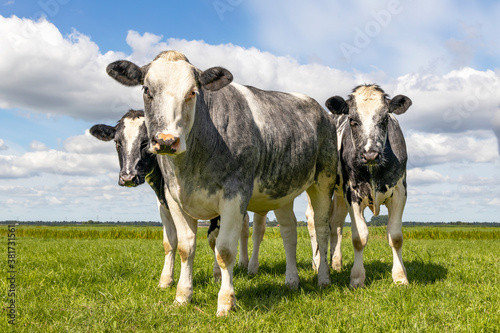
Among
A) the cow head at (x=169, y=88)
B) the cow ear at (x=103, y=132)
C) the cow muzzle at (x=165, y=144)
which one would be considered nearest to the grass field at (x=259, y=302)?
the cow muzzle at (x=165, y=144)

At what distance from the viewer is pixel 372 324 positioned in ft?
14.1

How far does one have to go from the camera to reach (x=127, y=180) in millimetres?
5863

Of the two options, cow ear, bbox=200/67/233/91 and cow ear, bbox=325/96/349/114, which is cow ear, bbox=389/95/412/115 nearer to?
cow ear, bbox=325/96/349/114

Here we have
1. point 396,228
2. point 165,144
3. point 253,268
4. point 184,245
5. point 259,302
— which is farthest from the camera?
point 253,268

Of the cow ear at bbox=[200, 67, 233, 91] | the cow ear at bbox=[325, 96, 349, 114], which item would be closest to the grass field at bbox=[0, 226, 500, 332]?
the cow ear at bbox=[200, 67, 233, 91]

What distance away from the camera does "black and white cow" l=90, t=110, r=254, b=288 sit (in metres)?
5.99

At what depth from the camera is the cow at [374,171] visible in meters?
6.23

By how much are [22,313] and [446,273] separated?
20.5 feet

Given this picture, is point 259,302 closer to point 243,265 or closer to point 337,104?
point 243,265

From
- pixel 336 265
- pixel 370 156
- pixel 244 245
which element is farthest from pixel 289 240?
pixel 370 156

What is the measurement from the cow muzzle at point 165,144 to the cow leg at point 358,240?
3.37m

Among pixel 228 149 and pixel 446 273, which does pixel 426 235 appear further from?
pixel 228 149

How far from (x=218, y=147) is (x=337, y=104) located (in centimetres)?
245

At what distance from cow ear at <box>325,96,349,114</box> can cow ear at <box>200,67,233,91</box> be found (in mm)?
2315
